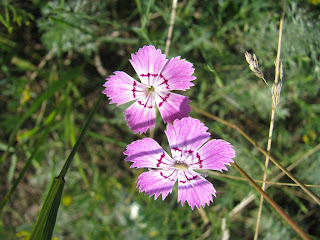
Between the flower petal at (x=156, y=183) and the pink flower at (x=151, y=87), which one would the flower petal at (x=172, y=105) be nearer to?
the pink flower at (x=151, y=87)

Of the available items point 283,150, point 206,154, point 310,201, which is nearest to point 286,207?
point 310,201

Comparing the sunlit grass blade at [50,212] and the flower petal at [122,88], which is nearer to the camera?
the sunlit grass blade at [50,212]

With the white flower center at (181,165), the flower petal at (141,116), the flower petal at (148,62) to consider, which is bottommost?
the white flower center at (181,165)

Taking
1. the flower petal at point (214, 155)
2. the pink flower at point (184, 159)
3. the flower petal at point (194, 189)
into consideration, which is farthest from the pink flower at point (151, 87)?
the flower petal at point (194, 189)

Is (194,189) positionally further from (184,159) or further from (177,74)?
(177,74)

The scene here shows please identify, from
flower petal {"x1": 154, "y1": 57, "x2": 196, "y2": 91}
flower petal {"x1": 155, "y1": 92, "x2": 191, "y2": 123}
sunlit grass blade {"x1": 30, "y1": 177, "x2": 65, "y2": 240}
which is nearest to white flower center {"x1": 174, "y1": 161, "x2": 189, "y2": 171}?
flower petal {"x1": 155, "y1": 92, "x2": 191, "y2": 123}

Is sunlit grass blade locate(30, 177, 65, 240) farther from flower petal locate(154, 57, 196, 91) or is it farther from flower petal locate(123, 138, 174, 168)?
flower petal locate(154, 57, 196, 91)

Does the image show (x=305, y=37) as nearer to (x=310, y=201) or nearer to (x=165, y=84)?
(x=165, y=84)
